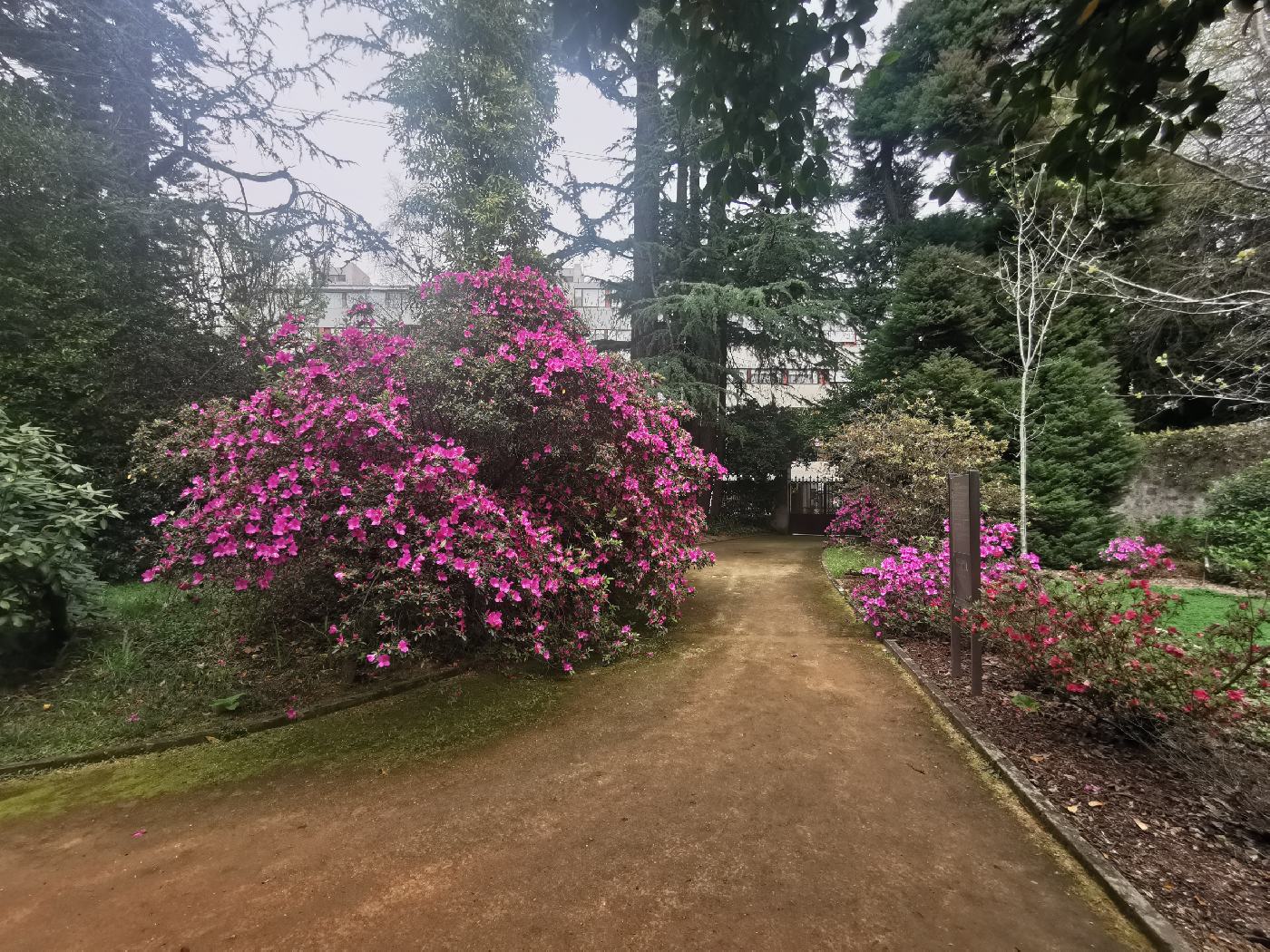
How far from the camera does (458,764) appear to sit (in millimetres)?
3279

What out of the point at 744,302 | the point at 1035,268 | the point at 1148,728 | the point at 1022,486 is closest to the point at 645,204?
the point at 744,302

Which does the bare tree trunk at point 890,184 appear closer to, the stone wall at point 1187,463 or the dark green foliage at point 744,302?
the dark green foliage at point 744,302

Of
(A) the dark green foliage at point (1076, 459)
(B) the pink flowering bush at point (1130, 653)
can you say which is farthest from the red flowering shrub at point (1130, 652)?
(A) the dark green foliage at point (1076, 459)

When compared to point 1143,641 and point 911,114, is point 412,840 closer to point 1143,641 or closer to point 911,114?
point 1143,641

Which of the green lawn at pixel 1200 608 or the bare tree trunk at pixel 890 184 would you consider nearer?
the green lawn at pixel 1200 608

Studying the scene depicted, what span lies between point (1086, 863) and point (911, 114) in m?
15.3

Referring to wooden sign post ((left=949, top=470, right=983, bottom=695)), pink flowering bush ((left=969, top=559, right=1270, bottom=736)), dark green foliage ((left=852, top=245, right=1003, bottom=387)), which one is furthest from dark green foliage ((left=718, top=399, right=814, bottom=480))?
pink flowering bush ((left=969, top=559, right=1270, bottom=736))

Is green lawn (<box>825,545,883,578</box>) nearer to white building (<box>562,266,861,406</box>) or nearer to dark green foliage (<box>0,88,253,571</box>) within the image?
white building (<box>562,266,861,406</box>)

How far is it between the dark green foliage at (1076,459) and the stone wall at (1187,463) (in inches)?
33.5

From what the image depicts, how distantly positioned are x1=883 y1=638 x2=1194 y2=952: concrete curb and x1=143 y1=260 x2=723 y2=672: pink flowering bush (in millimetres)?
2583

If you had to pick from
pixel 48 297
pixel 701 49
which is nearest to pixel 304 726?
pixel 701 49

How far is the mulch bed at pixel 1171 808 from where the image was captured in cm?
209

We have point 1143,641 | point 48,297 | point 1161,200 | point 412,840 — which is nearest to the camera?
point 412,840

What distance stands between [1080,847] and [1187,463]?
10703mm
